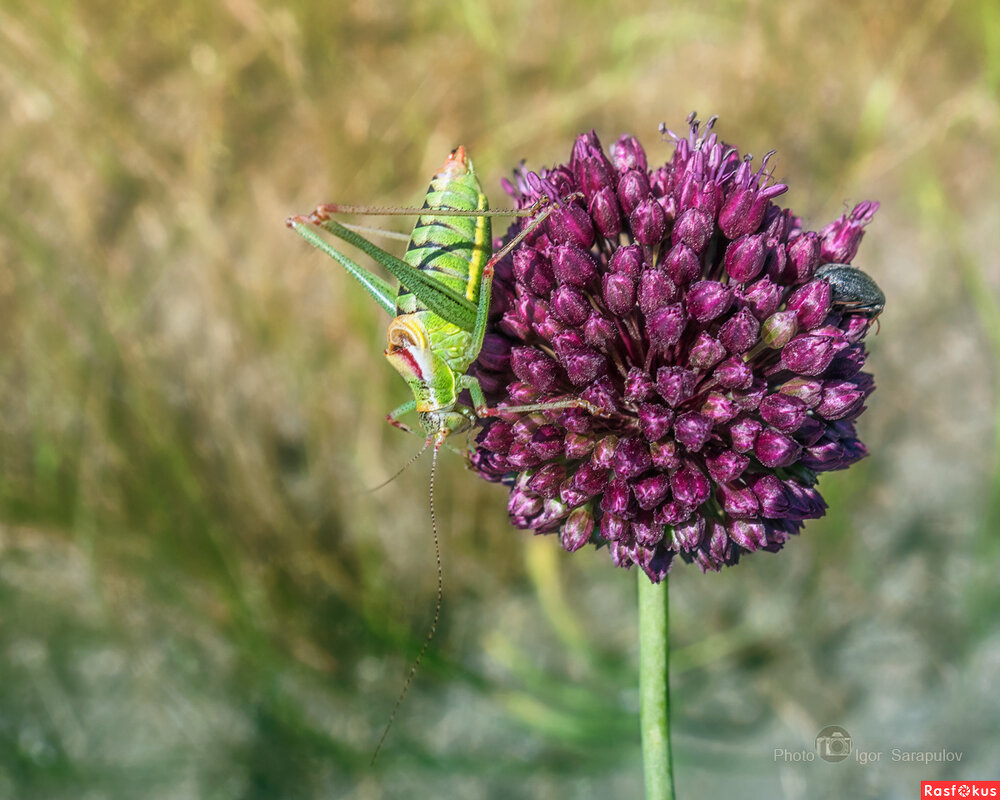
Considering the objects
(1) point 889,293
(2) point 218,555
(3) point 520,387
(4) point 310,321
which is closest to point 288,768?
(2) point 218,555

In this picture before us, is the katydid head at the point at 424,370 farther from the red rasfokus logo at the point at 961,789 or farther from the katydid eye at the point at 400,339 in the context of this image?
the red rasfokus logo at the point at 961,789

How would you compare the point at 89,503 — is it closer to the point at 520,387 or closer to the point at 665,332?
the point at 520,387

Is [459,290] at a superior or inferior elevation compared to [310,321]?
inferior

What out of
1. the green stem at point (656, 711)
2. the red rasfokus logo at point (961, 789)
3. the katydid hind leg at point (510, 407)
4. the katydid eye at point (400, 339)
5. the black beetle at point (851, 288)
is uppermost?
the black beetle at point (851, 288)

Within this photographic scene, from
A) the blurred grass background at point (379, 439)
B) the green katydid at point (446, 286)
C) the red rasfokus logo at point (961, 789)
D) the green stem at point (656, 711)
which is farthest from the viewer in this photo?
the blurred grass background at point (379, 439)

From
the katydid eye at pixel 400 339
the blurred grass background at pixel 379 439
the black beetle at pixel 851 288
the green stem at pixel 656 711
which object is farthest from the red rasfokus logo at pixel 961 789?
the katydid eye at pixel 400 339

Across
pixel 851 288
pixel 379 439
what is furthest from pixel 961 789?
pixel 379 439

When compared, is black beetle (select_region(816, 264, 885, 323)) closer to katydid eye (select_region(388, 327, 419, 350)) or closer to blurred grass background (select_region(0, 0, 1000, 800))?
katydid eye (select_region(388, 327, 419, 350))
